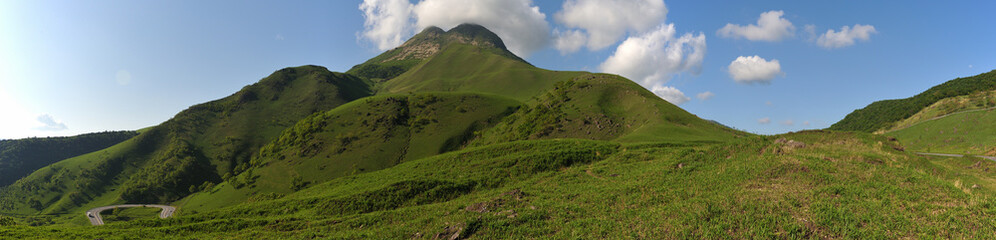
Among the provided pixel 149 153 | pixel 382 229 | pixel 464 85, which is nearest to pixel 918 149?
pixel 382 229

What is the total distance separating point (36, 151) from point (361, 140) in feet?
689

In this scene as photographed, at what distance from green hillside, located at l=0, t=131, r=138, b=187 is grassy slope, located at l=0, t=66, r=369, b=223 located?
3684 cm

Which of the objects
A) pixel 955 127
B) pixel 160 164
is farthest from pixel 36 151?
pixel 955 127

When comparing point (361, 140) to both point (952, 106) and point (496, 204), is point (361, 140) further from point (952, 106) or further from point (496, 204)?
point (952, 106)

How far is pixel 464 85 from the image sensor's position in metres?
196

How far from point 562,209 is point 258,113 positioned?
18887 centimetres

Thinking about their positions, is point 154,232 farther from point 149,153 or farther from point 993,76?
point 993,76

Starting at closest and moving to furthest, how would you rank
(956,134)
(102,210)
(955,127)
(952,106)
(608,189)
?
(608,189), (956,134), (955,127), (952,106), (102,210)

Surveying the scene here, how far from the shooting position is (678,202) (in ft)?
57.4

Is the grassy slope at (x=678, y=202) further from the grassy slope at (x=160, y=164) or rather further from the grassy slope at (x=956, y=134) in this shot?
the grassy slope at (x=160, y=164)

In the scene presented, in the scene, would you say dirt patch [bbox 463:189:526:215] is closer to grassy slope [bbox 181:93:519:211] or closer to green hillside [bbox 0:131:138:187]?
grassy slope [bbox 181:93:519:211]

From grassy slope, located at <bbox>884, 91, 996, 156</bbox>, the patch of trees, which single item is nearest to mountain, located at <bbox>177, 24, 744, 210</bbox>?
the patch of trees

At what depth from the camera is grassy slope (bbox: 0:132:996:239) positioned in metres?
13.2

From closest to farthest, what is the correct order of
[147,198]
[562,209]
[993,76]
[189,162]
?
[562,209], [993,76], [147,198], [189,162]
